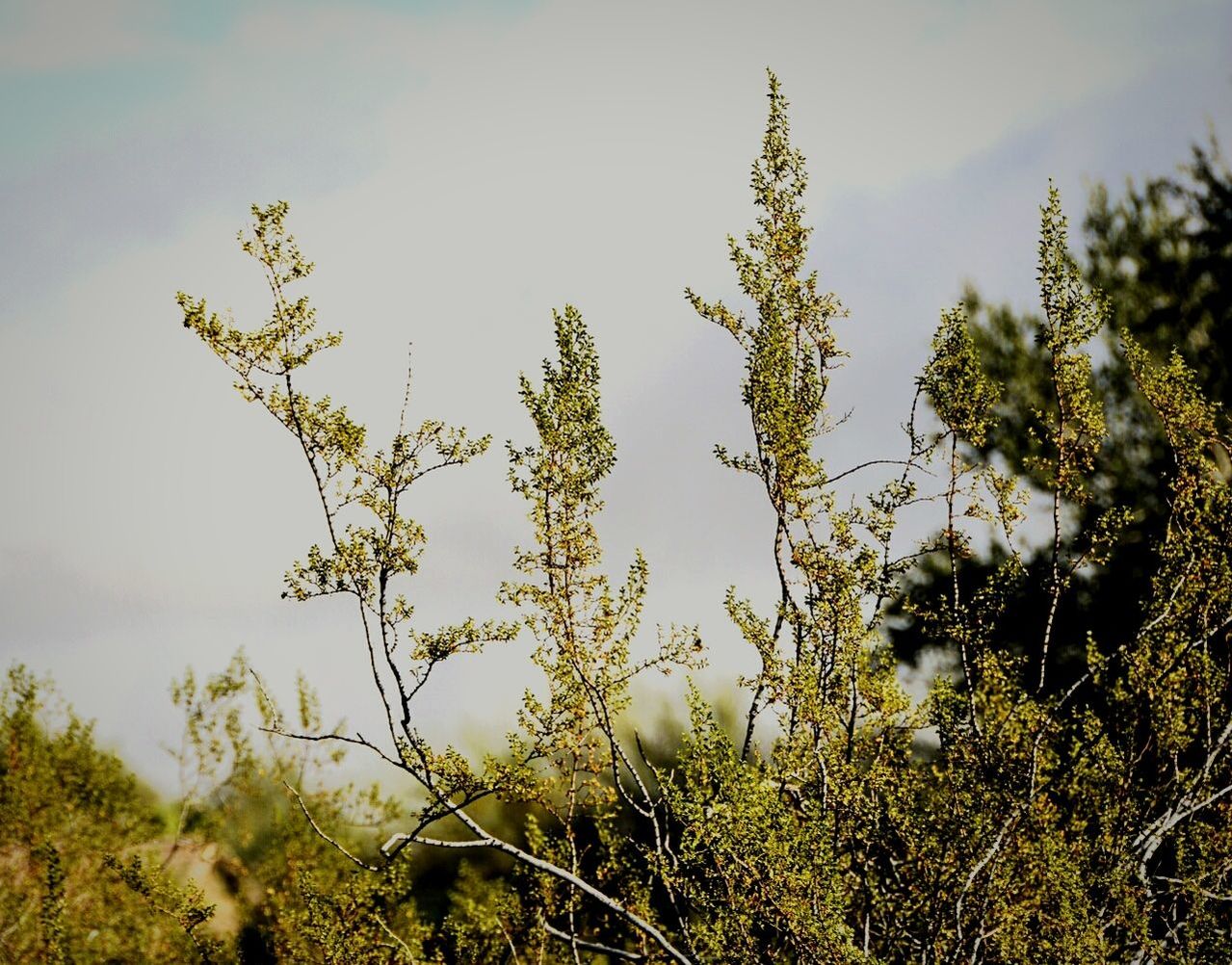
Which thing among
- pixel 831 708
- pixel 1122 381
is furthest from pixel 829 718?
pixel 1122 381

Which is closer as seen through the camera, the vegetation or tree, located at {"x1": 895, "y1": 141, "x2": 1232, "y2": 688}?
the vegetation

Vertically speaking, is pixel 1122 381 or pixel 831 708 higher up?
pixel 1122 381

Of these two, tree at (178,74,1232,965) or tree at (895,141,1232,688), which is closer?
tree at (178,74,1232,965)

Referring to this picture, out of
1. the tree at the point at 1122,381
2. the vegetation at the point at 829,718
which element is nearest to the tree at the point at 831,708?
the vegetation at the point at 829,718

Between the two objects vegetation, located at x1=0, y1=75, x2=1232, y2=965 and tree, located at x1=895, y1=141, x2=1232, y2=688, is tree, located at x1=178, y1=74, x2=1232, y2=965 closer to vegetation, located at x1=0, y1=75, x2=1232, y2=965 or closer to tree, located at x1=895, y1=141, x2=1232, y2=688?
vegetation, located at x1=0, y1=75, x2=1232, y2=965

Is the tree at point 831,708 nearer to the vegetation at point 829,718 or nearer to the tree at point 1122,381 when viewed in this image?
the vegetation at point 829,718

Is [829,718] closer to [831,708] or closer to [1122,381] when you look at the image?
[831,708]

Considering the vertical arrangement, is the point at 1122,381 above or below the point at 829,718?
above

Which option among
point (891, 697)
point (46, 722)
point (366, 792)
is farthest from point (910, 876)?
point (46, 722)

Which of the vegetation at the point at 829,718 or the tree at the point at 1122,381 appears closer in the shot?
the vegetation at the point at 829,718

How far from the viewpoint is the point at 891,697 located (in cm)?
654

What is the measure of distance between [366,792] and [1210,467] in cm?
1088

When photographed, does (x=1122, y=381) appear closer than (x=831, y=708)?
No

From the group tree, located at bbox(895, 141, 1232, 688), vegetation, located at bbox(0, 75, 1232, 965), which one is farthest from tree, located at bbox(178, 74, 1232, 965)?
tree, located at bbox(895, 141, 1232, 688)
